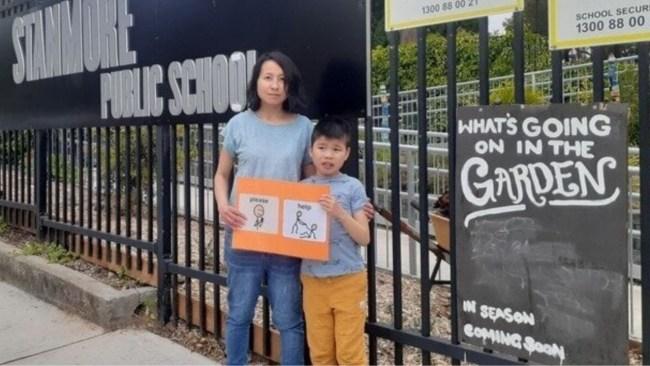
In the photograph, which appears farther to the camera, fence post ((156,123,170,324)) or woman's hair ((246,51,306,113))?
fence post ((156,123,170,324))

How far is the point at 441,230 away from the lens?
15.6 ft

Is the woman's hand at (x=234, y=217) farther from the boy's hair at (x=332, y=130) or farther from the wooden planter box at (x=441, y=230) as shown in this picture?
the wooden planter box at (x=441, y=230)

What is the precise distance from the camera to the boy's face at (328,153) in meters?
2.99

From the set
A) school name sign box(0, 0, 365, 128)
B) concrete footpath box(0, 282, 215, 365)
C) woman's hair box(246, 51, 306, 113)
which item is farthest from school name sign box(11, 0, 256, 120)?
concrete footpath box(0, 282, 215, 365)

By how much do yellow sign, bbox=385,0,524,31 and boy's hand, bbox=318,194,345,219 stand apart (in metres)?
0.78

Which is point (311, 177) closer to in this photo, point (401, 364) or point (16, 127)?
point (401, 364)

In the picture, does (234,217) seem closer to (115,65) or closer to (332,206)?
(332,206)

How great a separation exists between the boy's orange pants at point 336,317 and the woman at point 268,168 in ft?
0.57

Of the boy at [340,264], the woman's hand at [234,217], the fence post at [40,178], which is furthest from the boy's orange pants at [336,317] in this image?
the fence post at [40,178]

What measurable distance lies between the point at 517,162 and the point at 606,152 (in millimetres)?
330

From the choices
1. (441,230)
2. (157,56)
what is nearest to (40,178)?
(157,56)

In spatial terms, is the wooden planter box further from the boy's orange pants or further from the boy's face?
the boy's face

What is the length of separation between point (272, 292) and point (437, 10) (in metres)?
1.47

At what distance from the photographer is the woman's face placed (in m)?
3.12
